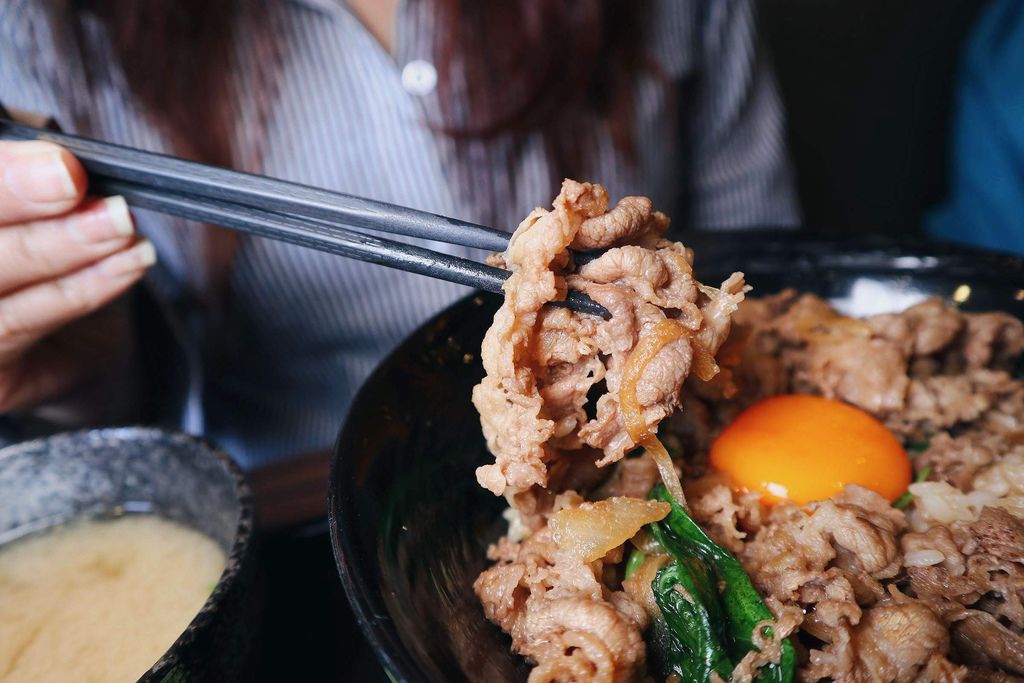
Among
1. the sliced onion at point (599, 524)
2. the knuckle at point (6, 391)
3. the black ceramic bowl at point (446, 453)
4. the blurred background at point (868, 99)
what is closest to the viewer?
the black ceramic bowl at point (446, 453)

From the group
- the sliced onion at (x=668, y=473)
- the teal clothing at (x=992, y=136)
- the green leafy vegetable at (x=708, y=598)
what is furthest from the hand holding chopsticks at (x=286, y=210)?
the teal clothing at (x=992, y=136)

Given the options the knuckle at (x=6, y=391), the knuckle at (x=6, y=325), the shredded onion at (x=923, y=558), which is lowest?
the shredded onion at (x=923, y=558)

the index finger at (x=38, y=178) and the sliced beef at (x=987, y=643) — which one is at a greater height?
the index finger at (x=38, y=178)

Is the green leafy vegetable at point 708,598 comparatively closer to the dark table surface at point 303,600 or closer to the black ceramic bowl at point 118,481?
the dark table surface at point 303,600

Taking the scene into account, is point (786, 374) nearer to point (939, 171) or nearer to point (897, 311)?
point (897, 311)

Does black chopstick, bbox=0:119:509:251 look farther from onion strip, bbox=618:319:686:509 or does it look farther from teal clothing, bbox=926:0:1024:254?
teal clothing, bbox=926:0:1024:254

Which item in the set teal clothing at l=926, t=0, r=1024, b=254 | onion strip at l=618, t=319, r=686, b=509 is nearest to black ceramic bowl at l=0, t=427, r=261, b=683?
onion strip at l=618, t=319, r=686, b=509

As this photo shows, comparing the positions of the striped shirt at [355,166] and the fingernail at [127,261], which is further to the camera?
the striped shirt at [355,166]

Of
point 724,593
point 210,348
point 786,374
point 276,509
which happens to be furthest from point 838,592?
point 210,348
